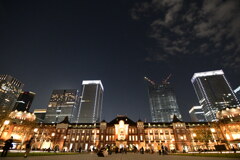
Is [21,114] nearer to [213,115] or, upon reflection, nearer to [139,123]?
[139,123]

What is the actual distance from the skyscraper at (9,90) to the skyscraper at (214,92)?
215 m

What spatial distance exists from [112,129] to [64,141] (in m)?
25.2

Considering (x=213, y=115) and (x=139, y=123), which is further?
(x=213, y=115)

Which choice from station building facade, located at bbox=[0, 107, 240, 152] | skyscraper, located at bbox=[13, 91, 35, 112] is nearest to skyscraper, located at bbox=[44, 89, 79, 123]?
skyscraper, located at bbox=[13, 91, 35, 112]

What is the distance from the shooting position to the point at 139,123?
231ft

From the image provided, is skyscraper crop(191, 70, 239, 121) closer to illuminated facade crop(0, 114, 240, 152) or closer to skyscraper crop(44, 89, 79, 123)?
illuminated facade crop(0, 114, 240, 152)

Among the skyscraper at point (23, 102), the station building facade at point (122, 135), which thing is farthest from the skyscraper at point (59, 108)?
the station building facade at point (122, 135)

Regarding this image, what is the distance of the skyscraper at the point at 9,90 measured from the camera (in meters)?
128

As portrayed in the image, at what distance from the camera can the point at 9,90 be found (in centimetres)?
13850

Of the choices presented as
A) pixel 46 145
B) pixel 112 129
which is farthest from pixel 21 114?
pixel 112 129

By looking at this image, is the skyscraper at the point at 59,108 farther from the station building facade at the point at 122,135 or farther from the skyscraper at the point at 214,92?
the skyscraper at the point at 214,92

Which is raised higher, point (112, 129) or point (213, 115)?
point (213, 115)

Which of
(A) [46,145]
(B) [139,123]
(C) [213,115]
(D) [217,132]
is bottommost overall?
(A) [46,145]

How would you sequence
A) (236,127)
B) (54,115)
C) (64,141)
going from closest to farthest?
(236,127) < (64,141) < (54,115)
